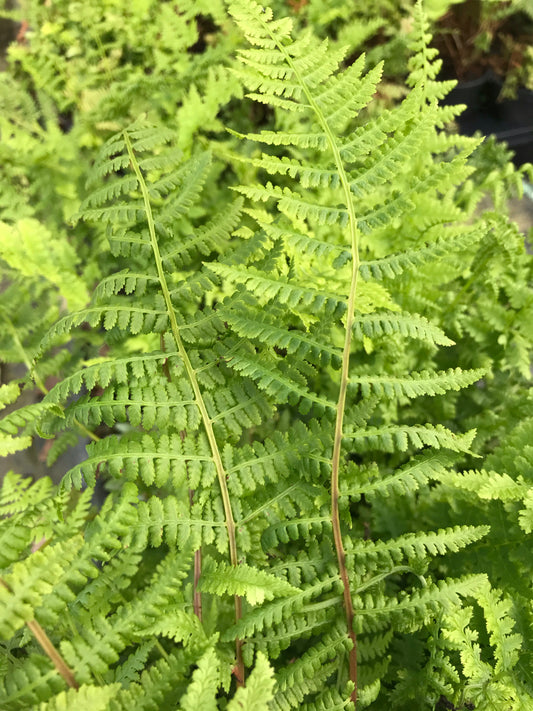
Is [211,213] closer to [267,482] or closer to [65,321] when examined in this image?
[65,321]

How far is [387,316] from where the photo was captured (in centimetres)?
80

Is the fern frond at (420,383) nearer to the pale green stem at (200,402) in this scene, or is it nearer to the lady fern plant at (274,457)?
the lady fern plant at (274,457)

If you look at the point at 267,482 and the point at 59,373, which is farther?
the point at 59,373

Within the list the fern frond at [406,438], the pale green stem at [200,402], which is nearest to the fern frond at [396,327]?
the fern frond at [406,438]

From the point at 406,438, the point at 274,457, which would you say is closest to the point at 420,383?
the point at 406,438

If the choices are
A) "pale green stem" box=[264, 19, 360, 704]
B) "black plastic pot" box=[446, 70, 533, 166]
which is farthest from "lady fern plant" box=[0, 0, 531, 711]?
"black plastic pot" box=[446, 70, 533, 166]

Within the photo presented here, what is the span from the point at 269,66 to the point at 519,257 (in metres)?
0.85

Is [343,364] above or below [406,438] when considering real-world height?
above

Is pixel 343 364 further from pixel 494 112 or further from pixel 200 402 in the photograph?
pixel 494 112

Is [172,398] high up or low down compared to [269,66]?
down

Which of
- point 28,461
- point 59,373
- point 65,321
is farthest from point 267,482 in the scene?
point 28,461

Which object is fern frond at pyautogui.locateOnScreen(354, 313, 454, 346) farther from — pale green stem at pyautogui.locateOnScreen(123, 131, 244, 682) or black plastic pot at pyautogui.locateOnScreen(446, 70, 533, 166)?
black plastic pot at pyautogui.locateOnScreen(446, 70, 533, 166)

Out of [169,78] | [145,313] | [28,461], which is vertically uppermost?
[169,78]

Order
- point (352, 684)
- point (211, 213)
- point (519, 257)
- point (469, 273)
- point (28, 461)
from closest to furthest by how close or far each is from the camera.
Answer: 1. point (352, 684)
2. point (519, 257)
3. point (469, 273)
4. point (211, 213)
5. point (28, 461)
